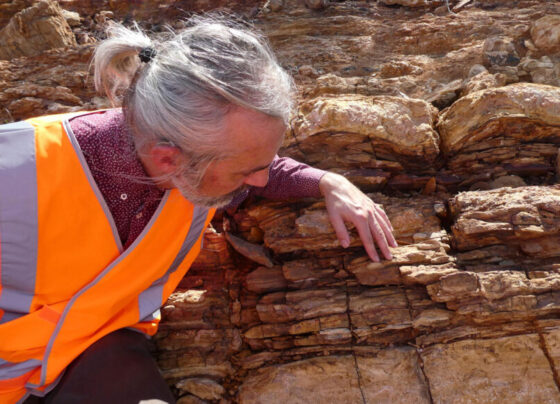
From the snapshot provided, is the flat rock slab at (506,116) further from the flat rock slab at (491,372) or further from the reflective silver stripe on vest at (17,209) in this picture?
the reflective silver stripe on vest at (17,209)

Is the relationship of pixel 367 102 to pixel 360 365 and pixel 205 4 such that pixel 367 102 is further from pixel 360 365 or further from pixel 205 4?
pixel 205 4

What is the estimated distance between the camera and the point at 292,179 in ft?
8.36

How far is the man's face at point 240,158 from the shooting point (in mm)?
1736

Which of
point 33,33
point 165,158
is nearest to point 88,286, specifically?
point 165,158

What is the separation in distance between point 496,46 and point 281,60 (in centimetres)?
198

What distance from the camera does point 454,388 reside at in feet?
7.32

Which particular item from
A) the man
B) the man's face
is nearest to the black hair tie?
the man

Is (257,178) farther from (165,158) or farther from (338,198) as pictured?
(338,198)

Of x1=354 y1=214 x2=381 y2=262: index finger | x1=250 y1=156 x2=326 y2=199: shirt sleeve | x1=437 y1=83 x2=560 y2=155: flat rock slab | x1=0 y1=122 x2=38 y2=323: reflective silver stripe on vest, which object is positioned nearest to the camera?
x1=0 y1=122 x2=38 y2=323: reflective silver stripe on vest

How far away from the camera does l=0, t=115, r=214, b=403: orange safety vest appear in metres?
1.81

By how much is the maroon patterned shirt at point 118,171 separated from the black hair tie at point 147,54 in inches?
11.8

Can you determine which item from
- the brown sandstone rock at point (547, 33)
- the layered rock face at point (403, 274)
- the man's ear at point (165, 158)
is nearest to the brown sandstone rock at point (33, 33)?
the layered rock face at point (403, 274)

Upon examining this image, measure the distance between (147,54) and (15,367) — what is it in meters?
1.48

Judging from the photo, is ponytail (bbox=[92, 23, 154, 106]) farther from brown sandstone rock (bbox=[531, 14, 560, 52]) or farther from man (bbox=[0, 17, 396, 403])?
brown sandstone rock (bbox=[531, 14, 560, 52])
